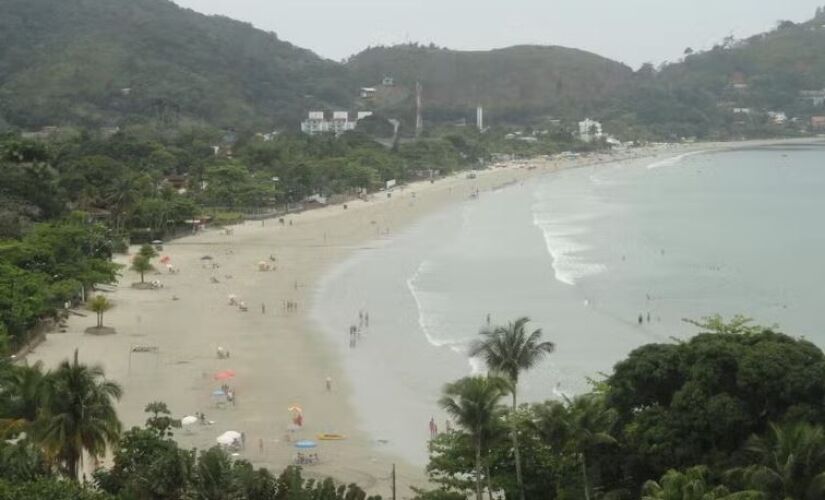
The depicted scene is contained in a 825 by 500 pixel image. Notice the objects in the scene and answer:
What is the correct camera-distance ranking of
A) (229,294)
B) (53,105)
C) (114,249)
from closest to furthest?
(229,294)
(114,249)
(53,105)

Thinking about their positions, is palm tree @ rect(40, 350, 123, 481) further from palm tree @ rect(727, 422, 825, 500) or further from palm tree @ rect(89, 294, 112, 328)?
palm tree @ rect(89, 294, 112, 328)

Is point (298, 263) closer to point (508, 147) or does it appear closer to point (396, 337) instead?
point (396, 337)

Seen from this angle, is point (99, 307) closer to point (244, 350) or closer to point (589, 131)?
point (244, 350)

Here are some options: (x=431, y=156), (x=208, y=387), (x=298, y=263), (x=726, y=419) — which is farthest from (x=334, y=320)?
(x=431, y=156)

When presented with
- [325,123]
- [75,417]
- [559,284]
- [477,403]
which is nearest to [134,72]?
[325,123]

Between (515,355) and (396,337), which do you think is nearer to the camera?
(515,355)
